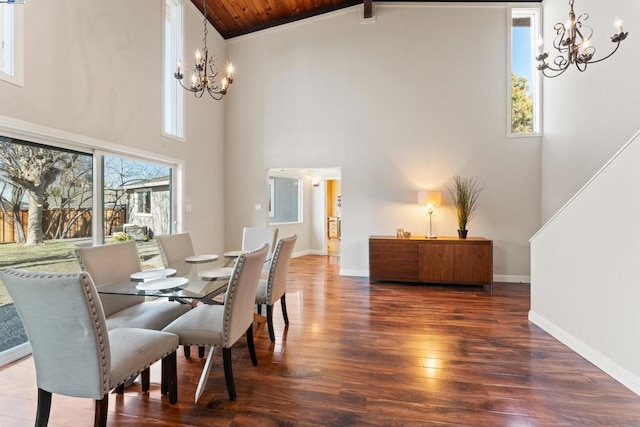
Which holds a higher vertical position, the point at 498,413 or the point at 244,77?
the point at 244,77

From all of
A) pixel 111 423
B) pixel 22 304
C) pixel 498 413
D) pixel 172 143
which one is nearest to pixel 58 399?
pixel 111 423

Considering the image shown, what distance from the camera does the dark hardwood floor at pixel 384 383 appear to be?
1813mm

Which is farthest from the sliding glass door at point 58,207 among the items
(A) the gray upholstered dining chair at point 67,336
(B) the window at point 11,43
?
(A) the gray upholstered dining chair at point 67,336

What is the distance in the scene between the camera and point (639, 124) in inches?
122

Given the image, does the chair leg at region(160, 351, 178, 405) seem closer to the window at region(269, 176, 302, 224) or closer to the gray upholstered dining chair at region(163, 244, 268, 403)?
the gray upholstered dining chair at region(163, 244, 268, 403)

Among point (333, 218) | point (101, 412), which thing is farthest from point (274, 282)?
point (333, 218)

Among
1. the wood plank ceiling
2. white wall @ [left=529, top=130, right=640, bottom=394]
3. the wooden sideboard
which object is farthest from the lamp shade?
the wood plank ceiling

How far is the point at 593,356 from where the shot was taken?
7.93 ft

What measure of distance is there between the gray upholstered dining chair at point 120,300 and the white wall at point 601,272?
3.30 meters

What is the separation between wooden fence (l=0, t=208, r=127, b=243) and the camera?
2.47m

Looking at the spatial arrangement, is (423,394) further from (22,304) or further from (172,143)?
(172,143)

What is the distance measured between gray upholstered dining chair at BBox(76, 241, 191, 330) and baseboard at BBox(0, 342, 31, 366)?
98 cm

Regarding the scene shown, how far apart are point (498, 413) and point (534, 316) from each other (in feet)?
6.21

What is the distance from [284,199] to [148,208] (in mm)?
3546
